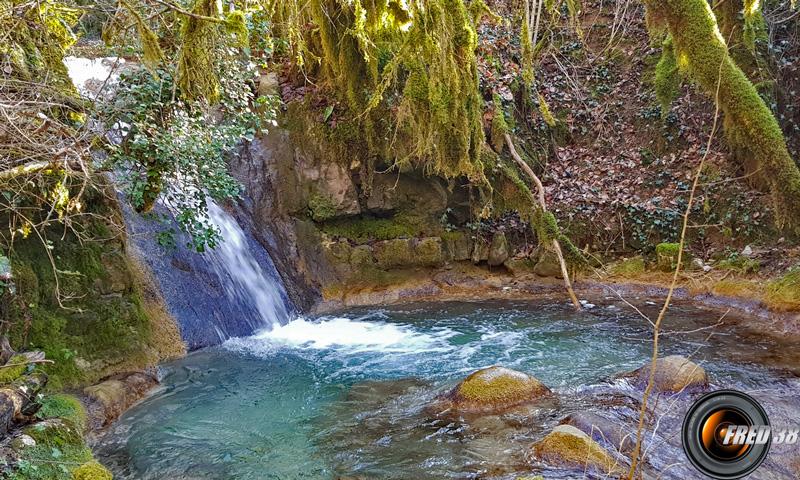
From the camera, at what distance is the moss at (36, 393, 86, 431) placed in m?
4.31

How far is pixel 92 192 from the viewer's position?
6.30 metres

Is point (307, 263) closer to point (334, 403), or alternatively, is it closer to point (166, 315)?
point (166, 315)

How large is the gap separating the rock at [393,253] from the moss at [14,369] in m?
6.20

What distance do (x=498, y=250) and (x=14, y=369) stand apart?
776 cm

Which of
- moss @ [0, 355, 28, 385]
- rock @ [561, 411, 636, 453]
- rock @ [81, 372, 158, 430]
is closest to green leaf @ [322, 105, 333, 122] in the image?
rock @ [81, 372, 158, 430]

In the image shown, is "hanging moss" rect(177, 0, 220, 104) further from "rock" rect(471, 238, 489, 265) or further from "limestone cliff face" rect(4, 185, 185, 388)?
"rock" rect(471, 238, 489, 265)

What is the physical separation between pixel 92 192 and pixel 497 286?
677cm

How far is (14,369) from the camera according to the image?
434 cm

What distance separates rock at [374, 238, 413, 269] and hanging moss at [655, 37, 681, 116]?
574cm

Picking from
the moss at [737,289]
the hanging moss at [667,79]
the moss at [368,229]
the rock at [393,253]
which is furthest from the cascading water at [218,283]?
the hanging moss at [667,79]

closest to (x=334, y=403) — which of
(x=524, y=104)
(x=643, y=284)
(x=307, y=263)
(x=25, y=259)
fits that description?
(x=25, y=259)

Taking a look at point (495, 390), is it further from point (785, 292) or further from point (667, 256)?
point (667, 256)

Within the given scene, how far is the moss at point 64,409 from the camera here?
4309 millimetres

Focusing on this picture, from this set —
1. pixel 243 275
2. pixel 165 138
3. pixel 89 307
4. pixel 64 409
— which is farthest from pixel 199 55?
pixel 243 275
